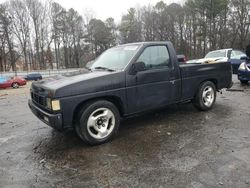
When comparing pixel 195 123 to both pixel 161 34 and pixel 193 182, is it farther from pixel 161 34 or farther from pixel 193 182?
pixel 161 34

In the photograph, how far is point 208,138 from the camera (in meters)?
4.35

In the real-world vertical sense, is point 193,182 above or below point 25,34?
below

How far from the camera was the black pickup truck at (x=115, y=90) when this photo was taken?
393 cm

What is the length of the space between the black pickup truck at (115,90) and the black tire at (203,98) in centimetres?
2

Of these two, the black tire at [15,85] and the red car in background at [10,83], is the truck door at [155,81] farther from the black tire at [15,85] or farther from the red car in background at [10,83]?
the black tire at [15,85]

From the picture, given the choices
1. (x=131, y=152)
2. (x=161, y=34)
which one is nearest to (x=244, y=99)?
(x=131, y=152)

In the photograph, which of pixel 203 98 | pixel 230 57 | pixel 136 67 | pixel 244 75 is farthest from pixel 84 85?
pixel 230 57

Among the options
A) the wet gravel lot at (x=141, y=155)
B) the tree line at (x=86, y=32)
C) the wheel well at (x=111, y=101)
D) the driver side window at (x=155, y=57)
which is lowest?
the wet gravel lot at (x=141, y=155)

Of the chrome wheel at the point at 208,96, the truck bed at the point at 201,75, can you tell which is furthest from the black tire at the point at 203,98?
the truck bed at the point at 201,75

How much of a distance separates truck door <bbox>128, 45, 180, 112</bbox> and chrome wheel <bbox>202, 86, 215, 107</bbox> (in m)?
1.11

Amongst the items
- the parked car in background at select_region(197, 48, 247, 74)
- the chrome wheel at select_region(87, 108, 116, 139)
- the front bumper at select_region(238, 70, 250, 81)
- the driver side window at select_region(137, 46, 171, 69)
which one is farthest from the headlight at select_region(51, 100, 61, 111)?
the parked car in background at select_region(197, 48, 247, 74)

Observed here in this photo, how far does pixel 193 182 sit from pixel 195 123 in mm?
2454

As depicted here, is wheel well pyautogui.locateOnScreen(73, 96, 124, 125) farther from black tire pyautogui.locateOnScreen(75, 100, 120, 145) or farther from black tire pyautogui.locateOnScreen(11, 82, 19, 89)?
black tire pyautogui.locateOnScreen(11, 82, 19, 89)

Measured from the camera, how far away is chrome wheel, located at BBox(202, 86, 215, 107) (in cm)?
609
